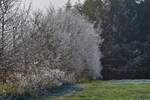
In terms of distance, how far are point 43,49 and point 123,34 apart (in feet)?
131

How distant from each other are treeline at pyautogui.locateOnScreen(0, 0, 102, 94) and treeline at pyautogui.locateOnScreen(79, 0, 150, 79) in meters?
6.10

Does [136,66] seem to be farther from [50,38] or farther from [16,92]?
[16,92]

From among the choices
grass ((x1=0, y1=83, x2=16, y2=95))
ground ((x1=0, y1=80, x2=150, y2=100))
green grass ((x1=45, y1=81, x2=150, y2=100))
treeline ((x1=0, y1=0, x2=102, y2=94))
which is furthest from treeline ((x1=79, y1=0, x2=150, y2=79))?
grass ((x1=0, y1=83, x2=16, y2=95))

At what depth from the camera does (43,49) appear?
26250 mm

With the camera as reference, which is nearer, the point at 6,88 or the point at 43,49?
the point at 6,88

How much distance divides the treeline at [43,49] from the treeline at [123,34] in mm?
6100

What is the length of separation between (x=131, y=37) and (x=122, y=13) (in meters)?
4.62

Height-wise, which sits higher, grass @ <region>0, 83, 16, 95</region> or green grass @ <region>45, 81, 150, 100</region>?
grass @ <region>0, 83, 16, 95</region>

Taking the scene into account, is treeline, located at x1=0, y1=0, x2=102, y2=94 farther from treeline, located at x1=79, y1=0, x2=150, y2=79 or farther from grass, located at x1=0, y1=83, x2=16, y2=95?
treeline, located at x1=79, y1=0, x2=150, y2=79

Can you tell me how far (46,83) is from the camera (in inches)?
976

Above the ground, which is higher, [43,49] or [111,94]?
[43,49]

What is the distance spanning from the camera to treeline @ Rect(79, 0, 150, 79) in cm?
5750

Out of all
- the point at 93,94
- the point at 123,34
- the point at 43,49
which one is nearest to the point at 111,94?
the point at 93,94

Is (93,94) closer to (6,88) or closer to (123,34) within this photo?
(6,88)
